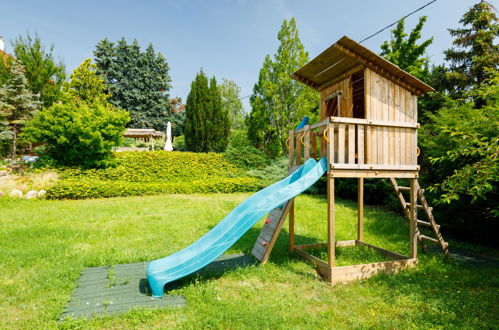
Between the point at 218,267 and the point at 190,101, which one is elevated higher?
the point at 190,101

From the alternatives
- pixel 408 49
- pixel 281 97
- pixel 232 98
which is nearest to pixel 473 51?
pixel 408 49

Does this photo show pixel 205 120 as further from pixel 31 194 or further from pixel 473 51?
pixel 473 51

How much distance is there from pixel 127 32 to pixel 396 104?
3571cm

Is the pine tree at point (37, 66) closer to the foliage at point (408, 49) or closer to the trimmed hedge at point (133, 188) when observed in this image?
the trimmed hedge at point (133, 188)

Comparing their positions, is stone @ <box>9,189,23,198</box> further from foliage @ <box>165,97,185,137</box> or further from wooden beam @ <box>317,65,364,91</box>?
foliage @ <box>165,97,185,137</box>

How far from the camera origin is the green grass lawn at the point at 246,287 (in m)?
3.27

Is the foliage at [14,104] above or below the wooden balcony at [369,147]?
above

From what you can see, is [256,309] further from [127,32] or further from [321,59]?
[127,32]

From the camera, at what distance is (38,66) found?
71.6 ft

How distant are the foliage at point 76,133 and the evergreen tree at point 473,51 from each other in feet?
53.4

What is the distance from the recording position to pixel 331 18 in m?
10.3

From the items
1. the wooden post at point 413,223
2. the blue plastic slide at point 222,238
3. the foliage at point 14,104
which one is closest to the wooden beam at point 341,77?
the blue plastic slide at point 222,238

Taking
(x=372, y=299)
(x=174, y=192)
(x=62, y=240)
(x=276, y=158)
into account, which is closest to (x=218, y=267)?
(x=372, y=299)

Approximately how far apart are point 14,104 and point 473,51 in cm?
2547
